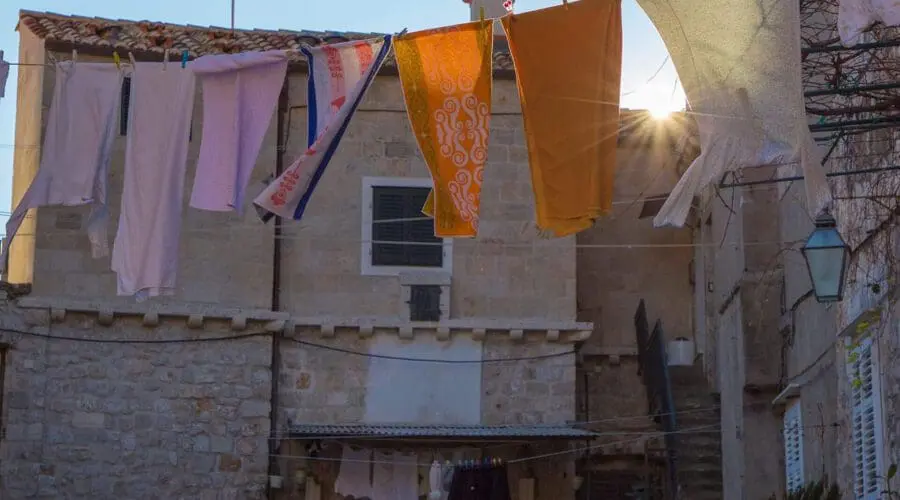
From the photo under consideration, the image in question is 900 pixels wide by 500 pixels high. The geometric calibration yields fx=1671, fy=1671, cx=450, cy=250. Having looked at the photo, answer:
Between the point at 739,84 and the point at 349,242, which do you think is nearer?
the point at 739,84

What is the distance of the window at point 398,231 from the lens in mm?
19703

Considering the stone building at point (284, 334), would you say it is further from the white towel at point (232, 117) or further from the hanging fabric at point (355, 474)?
the white towel at point (232, 117)

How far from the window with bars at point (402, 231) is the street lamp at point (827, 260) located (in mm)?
9022

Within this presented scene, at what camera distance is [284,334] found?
766 inches

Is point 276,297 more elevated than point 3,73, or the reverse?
point 3,73

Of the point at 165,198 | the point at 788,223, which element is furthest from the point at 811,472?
the point at 165,198

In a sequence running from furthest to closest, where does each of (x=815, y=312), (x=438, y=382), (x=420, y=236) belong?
(x=420, y=236) < (x=438, y=382) < (x=815, y=312)

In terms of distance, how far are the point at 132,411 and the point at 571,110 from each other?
878 centimetres

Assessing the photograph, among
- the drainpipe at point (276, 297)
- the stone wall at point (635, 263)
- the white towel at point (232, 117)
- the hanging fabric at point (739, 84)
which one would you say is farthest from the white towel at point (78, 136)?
the stone wall at point (635, 263)

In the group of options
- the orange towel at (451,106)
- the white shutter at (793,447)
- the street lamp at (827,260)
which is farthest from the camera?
the white shutter at (793,447)

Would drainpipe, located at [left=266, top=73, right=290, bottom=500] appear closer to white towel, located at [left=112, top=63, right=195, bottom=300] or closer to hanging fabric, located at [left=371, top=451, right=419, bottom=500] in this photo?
hanging fabric, located at [left=371, top=451, right=419, bottom=500]

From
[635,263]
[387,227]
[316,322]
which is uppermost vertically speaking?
[387,227]

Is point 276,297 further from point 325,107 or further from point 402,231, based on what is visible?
point 325,107

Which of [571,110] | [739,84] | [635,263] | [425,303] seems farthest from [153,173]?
[635,263]
